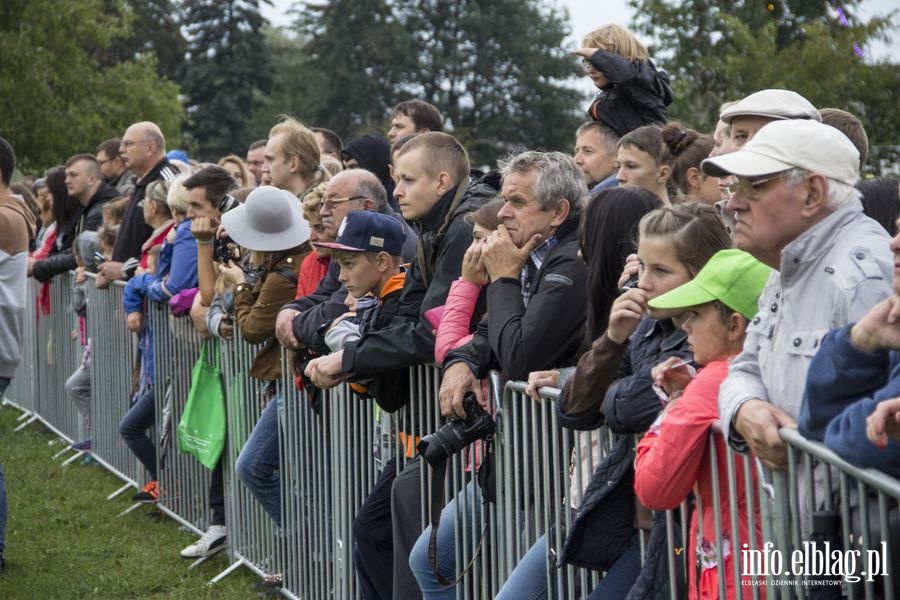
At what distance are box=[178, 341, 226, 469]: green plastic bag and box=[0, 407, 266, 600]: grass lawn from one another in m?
0.71

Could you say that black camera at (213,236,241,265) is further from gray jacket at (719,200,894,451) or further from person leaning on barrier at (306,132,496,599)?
gray jacket at (719,200,894,451)

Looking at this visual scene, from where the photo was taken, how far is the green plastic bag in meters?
8.02

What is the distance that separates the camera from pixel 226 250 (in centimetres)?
790

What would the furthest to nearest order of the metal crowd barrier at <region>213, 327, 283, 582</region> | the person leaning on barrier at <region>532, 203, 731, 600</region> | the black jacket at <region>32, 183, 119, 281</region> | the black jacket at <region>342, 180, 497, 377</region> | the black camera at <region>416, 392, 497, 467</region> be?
the black jacket at <region>32, 183, 119, 281</region> < the metal crowd barrier at <region>213, 327, 283, 582</region> < the black jacket at <region>342, 180, 497, 377</region> < the black camera at <region>416, 392, 497, 467</region> < the person leaning on barrier at <region>532, 203, 731, 600</region>

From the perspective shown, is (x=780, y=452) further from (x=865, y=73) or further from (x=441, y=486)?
(x=865, y=73)

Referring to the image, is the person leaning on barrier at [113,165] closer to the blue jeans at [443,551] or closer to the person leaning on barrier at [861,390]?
the blue jeans at [443,551]

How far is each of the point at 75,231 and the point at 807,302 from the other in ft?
33.1

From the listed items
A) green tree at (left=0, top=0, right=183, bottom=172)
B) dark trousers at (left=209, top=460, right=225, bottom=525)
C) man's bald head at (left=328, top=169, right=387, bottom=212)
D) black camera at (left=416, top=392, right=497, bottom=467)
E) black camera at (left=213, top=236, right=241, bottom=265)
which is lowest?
dark trousers at (left=209, top=460, right=225, bottom=525)

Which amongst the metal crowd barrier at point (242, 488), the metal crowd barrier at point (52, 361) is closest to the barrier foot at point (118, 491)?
the metal crowd barrier at point (52, 361)

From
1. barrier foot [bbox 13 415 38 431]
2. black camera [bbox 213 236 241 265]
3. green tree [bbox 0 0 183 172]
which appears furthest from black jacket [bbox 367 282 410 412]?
green tree [bbox 0 0 183 172]

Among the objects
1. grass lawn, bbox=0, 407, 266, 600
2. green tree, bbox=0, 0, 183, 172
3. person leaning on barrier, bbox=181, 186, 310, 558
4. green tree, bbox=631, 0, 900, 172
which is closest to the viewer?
person leaning on barrier, bbox=181, 186, 310, 558

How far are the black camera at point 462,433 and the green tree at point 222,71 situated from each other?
6025cm

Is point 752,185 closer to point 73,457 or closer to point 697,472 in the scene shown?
point 697,472

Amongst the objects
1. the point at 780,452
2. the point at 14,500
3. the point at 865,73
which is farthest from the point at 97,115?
the point at 780,452
